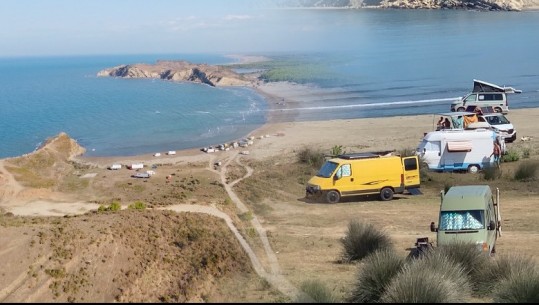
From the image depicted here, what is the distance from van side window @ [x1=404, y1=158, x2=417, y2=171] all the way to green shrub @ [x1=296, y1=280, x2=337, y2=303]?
14656 millimetres

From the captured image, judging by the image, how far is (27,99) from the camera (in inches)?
4109

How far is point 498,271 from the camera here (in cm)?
1416

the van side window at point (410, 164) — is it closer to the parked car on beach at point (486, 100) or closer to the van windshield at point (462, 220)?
the van windshield at point (462, 220)

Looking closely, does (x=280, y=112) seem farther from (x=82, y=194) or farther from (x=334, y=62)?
(x=334, y=62)

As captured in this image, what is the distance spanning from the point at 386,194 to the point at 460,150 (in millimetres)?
5623

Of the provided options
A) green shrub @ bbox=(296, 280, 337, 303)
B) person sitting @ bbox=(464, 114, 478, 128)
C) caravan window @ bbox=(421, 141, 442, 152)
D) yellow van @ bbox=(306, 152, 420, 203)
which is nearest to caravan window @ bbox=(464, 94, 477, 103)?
person sitting @ bbox=(464, 114, 478, 128)

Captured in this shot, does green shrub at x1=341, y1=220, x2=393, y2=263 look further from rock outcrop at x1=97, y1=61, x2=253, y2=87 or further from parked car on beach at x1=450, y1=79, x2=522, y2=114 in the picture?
rock outcrop at x1=97, y1=61, x2=253, y2=87

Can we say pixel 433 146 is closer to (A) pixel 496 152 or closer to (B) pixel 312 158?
(A) pixel 496 152

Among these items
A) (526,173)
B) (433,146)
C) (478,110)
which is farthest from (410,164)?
(478,110)

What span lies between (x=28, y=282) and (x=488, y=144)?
21689mm

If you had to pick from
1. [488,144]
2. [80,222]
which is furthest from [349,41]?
[80,222]

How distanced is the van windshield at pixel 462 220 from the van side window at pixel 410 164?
384 inches

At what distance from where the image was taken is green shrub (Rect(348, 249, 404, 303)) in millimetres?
13493

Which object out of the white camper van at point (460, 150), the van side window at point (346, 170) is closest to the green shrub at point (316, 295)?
the van side window at point (346, 170)
